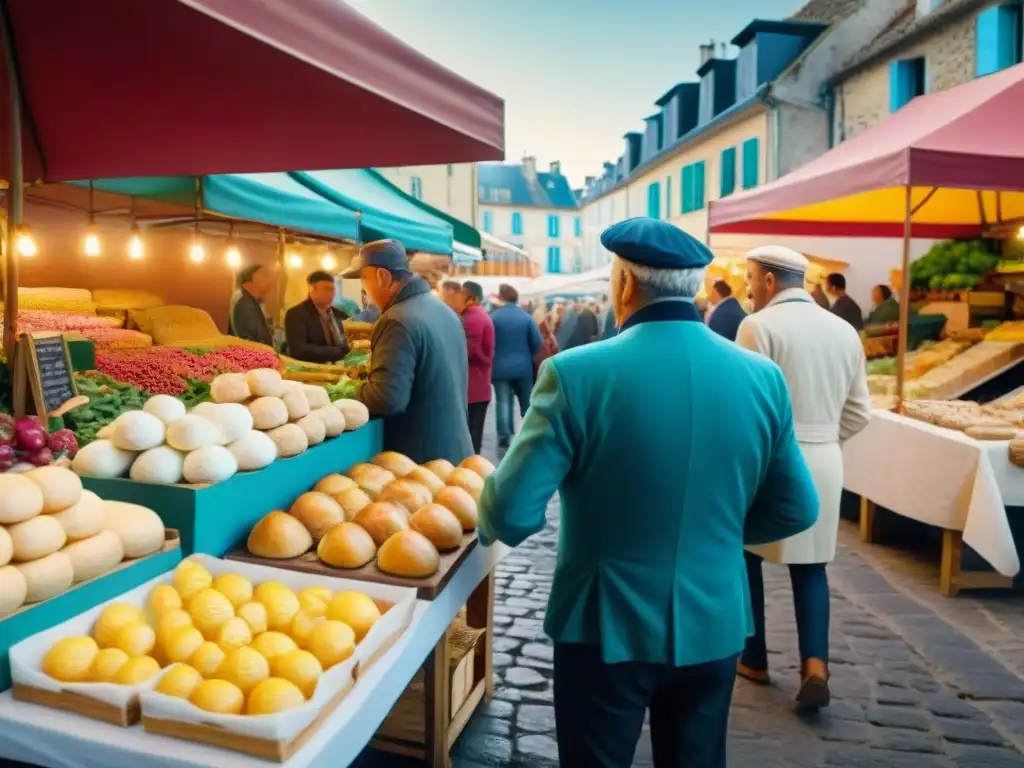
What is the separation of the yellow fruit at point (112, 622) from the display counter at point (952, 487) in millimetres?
4877

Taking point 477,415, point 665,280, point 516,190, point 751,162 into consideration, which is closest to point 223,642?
point 665,280

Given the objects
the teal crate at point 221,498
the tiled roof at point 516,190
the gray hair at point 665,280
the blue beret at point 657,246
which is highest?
the tiled roof at point 516,190

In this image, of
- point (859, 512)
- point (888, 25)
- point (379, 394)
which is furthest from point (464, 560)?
point (888, 25)

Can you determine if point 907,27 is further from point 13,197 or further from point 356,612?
point 356,612

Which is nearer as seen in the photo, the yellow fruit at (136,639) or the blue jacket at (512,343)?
the yellow fruit at (136,639)

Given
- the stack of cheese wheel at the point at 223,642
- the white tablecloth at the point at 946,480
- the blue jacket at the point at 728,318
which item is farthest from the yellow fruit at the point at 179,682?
the blue jacket at the point at 728,318

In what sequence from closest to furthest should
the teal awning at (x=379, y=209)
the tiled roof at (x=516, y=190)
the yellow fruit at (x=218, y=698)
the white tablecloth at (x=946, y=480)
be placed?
the yellow fruit at (x=218, y=698) → the white tablecloth at (x=946, y=480) → the teal awning at (x=379, y=209) → the tiled roof at (x=516, y=190)

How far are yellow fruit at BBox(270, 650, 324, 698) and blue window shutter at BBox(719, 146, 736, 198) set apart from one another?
19.3 metres

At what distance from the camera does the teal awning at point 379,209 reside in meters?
7.81

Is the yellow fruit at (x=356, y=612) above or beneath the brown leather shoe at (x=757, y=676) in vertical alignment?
above

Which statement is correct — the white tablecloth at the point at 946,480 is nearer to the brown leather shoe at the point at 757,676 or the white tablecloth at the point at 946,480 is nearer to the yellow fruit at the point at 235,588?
the brown leather shoe at the point at 757,676

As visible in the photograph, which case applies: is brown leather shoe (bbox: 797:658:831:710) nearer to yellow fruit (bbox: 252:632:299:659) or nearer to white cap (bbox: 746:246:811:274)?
white cap (bbox: 746:246:811:274)

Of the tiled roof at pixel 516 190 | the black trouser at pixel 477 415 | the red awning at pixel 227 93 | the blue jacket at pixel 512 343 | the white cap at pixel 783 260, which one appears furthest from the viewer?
the tiled roof at pixel 516 190

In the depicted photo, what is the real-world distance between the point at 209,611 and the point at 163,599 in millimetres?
164
